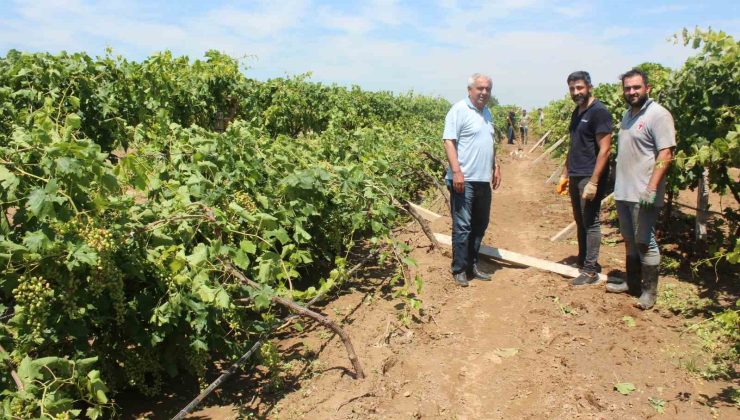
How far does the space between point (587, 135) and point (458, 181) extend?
49.3 inches

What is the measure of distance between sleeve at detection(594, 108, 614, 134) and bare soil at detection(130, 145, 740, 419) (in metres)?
1.48

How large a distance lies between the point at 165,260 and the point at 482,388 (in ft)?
7.10

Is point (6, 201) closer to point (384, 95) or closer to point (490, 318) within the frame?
point (490, 318)

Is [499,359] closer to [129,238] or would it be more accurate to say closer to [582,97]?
[582,97]

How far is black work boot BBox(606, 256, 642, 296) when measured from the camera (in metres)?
4.52

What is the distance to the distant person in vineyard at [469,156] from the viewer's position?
4.70m

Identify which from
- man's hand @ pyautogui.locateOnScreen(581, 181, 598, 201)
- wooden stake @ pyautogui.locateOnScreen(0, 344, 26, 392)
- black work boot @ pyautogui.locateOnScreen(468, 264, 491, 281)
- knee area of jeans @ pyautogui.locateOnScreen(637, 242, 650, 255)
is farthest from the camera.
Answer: black work boot @ pyautogui.locateOnScreen(468, 264, 491, 281)

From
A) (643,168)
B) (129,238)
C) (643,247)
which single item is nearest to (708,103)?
(643,168)

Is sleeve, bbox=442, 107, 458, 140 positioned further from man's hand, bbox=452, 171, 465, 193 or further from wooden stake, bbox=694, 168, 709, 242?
wooden stake, bbox=694, 168, 709, 242

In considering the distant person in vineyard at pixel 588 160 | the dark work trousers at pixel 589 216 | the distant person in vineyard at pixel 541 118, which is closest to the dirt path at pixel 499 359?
the dark work trousers at pixel 589 216

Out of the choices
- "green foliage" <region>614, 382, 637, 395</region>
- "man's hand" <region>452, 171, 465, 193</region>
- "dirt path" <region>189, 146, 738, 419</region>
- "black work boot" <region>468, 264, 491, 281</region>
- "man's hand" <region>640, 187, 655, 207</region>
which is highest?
"man's hand" <region>452, 171, 465, 193</region>

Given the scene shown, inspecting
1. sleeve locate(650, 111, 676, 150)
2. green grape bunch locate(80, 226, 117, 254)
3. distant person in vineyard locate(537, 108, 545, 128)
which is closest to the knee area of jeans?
sleeve locate(650, 111, 676, 150)

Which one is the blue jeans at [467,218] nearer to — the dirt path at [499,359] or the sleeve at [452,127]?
the dirt path at [499,359]

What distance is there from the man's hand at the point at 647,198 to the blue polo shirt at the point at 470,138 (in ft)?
4.24
